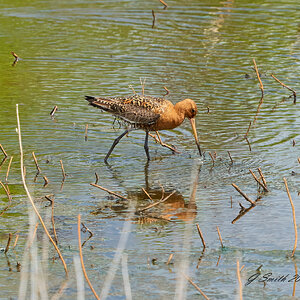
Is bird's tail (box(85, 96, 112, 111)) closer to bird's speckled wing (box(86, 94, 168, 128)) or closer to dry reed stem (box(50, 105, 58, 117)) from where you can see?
bird's speckled wing (box(86, 94, 168, 128))

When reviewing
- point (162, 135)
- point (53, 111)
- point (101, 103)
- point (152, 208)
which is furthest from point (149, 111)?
point (53, 111)

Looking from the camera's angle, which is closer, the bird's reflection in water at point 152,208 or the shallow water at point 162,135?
the shallow water at point 162,135

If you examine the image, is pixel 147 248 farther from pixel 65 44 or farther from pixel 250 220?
pixel 65 44

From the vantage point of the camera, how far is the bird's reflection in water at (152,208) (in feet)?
24.9

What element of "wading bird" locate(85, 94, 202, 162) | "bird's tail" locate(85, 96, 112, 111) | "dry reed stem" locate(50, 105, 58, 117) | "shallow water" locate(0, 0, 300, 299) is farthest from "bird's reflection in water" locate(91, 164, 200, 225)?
"dry reed stem" locate(50, 105, 58, 117)

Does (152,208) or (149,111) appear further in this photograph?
(149,111)

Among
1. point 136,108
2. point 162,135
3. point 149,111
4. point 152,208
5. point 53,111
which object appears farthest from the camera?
point 53,111

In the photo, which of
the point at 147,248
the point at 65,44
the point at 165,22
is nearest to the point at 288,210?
the point at 147,248

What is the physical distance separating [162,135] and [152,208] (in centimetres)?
313

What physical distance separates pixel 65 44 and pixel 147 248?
1011cm

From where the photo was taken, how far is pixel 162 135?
35.8 ft

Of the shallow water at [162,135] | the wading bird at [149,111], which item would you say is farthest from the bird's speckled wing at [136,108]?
the shallow water at [162,135]

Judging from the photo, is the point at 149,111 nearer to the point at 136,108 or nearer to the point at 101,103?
the point at 136,108

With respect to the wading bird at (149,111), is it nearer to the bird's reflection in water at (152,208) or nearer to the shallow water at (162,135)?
the shallow water at (162,135)
